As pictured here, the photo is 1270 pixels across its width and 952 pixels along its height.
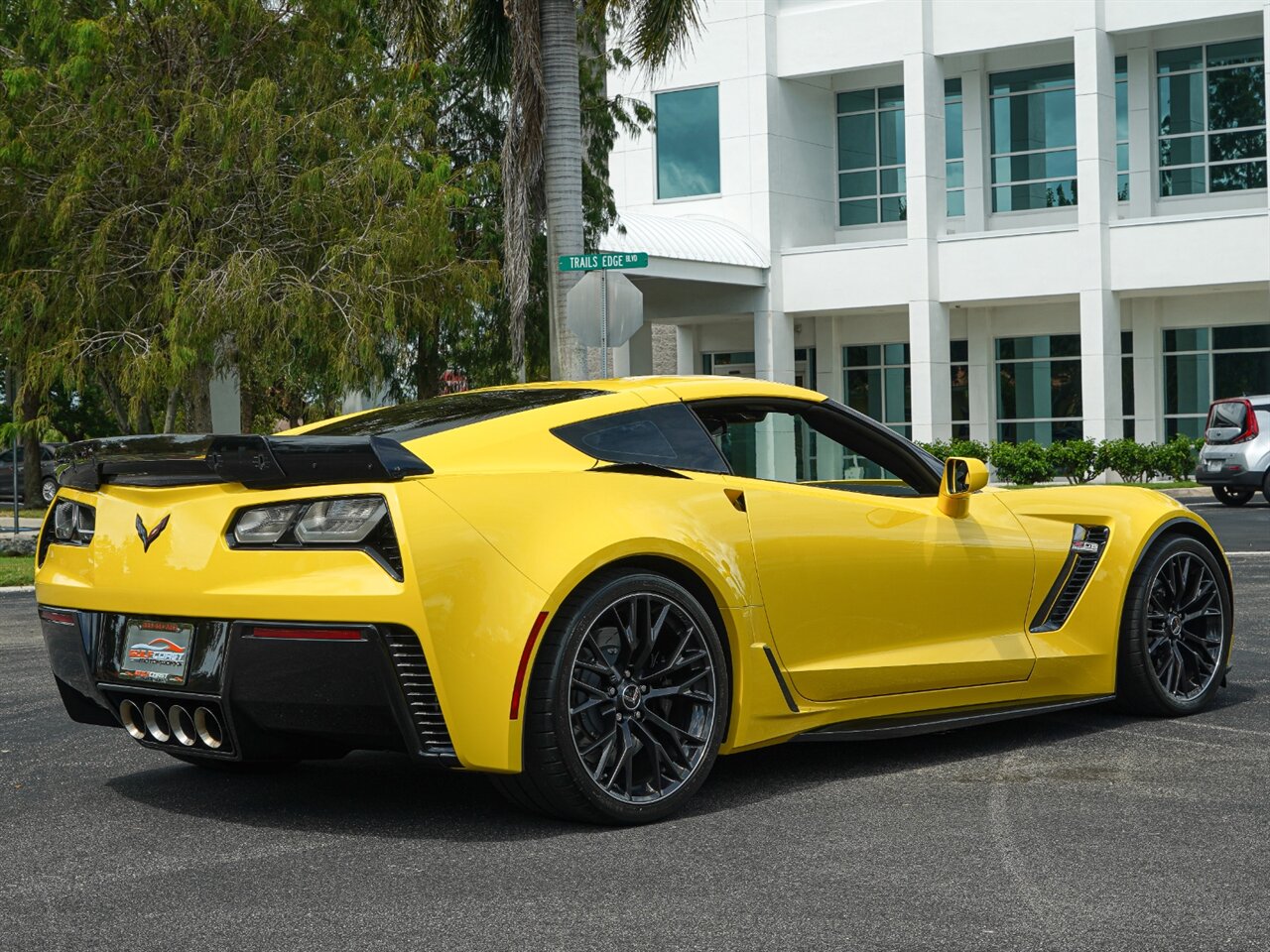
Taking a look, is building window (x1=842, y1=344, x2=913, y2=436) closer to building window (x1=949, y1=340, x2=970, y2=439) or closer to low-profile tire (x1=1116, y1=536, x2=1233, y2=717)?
building window (x1=949, y1=340, x2=970, y2=439)

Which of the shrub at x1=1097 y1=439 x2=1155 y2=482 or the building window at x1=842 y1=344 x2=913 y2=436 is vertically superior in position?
the building window at x1=842 y1=344 x2=913 y2=436

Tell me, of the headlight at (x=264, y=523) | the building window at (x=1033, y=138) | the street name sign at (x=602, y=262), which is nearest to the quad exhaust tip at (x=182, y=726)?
the headlight at (x=264, y=523)

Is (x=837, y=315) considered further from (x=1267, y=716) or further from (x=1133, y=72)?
(x=1267, y=716)

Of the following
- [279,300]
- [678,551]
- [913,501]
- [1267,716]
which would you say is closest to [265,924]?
[678,551]

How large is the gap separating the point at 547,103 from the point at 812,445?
12.2 meters

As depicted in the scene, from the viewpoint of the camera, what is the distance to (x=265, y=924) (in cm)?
429

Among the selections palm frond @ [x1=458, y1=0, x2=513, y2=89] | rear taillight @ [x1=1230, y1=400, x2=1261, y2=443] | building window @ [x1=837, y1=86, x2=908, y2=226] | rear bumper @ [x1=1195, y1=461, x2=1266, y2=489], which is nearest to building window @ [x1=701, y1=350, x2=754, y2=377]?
building window @ [x1=837, y1=86, x2=908, y2=226]

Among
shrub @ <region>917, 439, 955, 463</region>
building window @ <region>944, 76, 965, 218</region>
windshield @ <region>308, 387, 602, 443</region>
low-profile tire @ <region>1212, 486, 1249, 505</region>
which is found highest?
building window @ <region>944, 76, 965, 218</region>

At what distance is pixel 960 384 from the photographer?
132 ft

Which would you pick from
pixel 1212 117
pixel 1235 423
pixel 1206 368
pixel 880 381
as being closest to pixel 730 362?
pixel 880 381

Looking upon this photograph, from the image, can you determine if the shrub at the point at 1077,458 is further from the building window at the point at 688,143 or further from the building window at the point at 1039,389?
the building window at the point at 688,143

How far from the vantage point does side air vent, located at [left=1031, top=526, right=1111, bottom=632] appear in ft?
22.0

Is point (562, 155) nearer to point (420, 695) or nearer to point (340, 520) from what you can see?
point (340, 520)

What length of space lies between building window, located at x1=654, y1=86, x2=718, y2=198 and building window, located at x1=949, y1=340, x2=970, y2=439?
6.74 meters
